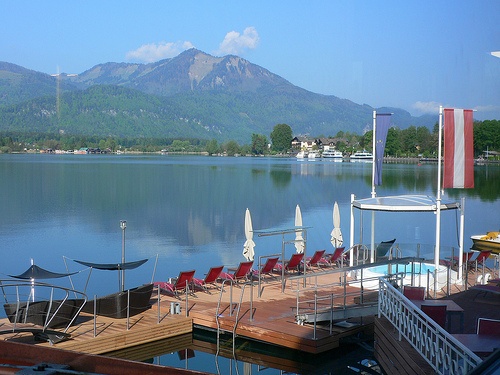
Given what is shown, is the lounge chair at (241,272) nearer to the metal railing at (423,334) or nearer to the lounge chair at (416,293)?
the metal railing at (423,334)

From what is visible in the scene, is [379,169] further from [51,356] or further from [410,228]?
[410,228]

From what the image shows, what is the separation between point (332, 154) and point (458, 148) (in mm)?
167244

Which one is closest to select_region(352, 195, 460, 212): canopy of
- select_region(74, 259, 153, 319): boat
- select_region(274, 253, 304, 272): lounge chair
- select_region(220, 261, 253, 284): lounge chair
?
select_region(274, 253, 304, 272): lounge chair

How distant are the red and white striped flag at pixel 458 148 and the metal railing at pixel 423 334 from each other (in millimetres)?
4693

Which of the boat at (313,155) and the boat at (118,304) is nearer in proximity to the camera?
the boat at (118,304)

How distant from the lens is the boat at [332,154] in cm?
17350

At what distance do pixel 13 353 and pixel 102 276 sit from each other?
16.2 metres

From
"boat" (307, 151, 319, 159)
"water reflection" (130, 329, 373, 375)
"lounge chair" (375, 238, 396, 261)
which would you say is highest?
"boat" (307, 151, 319, 159)

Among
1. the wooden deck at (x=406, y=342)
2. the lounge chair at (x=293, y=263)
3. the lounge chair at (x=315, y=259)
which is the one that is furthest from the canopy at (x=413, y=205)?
the lounge chair at (x=315, y=259)

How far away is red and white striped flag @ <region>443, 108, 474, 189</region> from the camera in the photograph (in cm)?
1420

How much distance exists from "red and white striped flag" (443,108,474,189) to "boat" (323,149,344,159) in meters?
158

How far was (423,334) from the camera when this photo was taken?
813 cm

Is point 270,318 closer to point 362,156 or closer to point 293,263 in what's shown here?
point 293,263

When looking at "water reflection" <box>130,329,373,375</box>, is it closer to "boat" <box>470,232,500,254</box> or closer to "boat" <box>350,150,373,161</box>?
"boat" <box>470,232,500,254</box>
